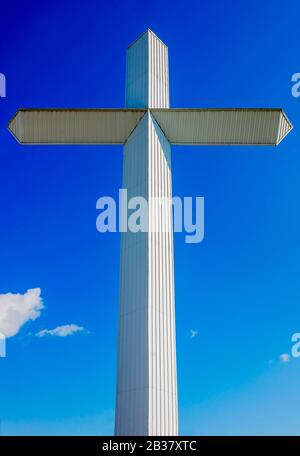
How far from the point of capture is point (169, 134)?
57.9ft

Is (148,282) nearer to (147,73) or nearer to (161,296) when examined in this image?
(161,296)

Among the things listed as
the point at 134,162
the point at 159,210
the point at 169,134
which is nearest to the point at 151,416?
the point at 159,210

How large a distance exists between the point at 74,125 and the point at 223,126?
16.8ft

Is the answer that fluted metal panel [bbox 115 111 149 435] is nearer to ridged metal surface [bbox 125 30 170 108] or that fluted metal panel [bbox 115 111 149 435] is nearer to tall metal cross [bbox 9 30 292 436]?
tall metal cross [bbox 9 30 292 436]

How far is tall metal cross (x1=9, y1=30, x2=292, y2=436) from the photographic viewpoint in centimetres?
1355

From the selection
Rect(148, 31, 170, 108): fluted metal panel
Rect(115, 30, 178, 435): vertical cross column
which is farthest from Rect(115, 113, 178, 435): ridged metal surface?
Rect(148, 31, 170, 108): fluted metal panel

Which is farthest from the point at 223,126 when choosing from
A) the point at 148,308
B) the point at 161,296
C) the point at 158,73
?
the point at 148,308

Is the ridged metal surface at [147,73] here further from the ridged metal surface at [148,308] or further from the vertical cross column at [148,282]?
the ridged metal surface at [148,308]

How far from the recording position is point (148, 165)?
16.1m

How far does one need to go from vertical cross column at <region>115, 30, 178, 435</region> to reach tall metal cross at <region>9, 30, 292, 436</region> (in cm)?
3

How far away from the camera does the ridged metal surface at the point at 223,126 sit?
17.2 metres

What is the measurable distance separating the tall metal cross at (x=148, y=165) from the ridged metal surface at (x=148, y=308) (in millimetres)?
26

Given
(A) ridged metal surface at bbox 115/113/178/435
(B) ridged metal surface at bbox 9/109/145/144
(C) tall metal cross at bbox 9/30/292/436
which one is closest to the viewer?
(A) ridged metal surface at bbox 115/113/178/435

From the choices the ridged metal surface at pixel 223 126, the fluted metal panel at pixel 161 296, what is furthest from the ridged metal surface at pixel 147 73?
the fluted metal panel at pixel 161 296
